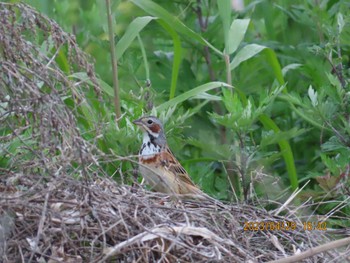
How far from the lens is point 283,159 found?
21.8ft

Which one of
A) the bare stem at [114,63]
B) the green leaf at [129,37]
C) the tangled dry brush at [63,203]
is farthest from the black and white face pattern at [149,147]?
the tangled dry brush at [63,203]

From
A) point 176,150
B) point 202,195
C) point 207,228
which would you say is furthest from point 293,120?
point 207,228

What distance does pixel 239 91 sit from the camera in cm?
604

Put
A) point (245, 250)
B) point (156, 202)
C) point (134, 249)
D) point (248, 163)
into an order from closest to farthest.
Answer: point (134, 249) → point (245, 250) → point (156, 202) → point (248, 163)

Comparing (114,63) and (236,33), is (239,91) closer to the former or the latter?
(236,33)

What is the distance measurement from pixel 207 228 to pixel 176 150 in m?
1.43

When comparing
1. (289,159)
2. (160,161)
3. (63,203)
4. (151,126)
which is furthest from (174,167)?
(63,203)

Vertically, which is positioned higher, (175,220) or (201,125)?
(175,220)

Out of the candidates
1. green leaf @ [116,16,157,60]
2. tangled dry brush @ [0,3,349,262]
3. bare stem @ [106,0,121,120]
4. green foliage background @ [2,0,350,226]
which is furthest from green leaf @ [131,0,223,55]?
tangled dry brush @ [0,3,349,262]

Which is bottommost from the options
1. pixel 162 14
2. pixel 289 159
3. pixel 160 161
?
pixel 289 159

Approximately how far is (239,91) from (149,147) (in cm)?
73

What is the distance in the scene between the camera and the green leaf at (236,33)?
603 centimetres

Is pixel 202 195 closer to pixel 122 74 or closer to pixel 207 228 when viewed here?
pixel 207 228

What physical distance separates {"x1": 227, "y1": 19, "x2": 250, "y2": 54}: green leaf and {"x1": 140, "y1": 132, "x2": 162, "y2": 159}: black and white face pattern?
2.50 ft
